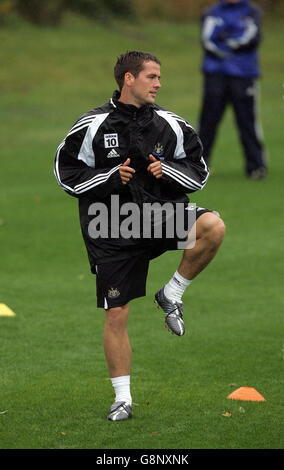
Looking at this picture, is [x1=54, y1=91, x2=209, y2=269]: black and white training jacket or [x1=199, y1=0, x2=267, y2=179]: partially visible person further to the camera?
[x1=199, y1=0, x2=267, y2=179]: partially visible person

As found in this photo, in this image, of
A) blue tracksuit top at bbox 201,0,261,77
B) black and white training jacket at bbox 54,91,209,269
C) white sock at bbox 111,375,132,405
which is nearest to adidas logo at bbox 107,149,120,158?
black and white training jacket at bbox 54,91,209,269

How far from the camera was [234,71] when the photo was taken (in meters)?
16.3

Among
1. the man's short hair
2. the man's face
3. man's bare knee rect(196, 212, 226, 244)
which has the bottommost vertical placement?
man's bare knee rect(196, 212, 226, 244)

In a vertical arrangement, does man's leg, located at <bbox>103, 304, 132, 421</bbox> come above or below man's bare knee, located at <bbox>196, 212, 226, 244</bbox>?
below

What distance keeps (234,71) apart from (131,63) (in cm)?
1017

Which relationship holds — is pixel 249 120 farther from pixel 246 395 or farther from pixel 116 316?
pixel 116 316

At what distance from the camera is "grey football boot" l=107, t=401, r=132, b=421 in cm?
633

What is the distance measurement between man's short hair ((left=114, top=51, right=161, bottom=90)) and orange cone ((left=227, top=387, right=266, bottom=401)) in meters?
2.07

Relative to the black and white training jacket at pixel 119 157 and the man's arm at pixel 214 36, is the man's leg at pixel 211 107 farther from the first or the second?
the black and white training jacket at pixel 119 157

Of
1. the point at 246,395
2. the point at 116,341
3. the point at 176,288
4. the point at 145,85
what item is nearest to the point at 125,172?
the point at 145,85

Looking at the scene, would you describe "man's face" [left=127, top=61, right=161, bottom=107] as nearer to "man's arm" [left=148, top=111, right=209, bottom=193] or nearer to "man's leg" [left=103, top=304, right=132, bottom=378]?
"man's arm" [left=148, top=111, right=209, bottom=193]

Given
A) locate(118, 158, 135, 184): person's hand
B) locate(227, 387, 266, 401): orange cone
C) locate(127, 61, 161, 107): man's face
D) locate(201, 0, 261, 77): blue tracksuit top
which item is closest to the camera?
locate(118, 158, 135, 184): person's hand

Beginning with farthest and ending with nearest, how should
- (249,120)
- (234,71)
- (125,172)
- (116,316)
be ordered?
(249,120) < (234,71) < (116,316) < (125,172)

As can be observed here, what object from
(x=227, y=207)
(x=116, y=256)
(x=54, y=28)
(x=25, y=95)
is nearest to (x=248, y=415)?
(x=116, y=256)
